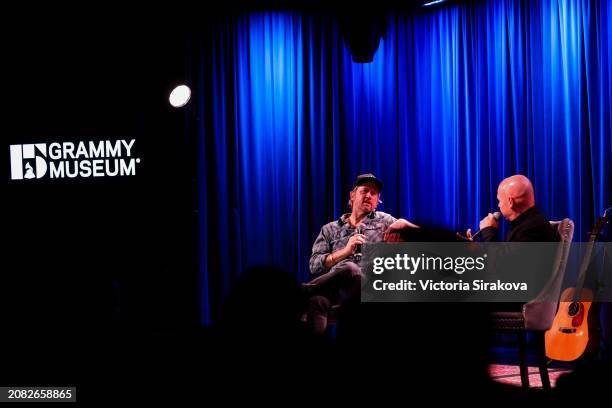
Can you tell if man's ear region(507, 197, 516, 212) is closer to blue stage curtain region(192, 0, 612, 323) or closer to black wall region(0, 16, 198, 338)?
blue stage curtain region(192, 0, 612, 323)

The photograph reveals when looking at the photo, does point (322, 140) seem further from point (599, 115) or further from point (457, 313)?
point (457, 313)

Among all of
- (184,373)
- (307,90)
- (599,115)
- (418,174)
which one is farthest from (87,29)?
(184,373)

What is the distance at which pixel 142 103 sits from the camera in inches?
233

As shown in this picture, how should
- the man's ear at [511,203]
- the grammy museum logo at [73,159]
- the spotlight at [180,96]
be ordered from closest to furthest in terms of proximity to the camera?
1. the man's ear at [511,203]
2. the spotlight at [180,96]
3. the grammy museum logo at [73,159]

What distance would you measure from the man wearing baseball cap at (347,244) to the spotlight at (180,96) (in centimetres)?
155

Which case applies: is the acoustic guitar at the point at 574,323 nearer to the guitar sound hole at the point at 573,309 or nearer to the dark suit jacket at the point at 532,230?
the guitar sound hole at the point at 573,309

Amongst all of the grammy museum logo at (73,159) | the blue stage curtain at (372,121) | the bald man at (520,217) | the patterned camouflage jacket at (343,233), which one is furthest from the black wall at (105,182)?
the bald man at (520,217)

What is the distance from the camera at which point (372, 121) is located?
19.4 ft

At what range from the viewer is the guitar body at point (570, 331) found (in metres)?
4.22

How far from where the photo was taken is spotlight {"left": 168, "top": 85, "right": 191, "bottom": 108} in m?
5.46

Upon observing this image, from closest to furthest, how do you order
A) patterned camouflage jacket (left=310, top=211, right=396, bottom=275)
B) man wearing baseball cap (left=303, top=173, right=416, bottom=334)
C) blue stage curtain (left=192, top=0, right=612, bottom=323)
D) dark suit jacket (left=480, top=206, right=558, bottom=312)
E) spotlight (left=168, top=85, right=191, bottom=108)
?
dark suit jacket (left=480, top=206, right=558, bottom=312) → man wearing baseball cap (left=303, top=173, right=416, bottom=334) → patterned camouflage jacket (left=310, top=211, right=396, bottom=275) → blue stage curtain (left=192, top=0, right=612, bottom=323) → spotlight (left=168, top=85, right=191, bottom=108)

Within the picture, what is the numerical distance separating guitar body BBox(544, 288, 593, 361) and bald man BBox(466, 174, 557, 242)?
0.64 m

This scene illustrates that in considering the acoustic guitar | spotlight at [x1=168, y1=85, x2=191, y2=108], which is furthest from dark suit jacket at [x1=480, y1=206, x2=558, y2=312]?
spotlight at [x1=168, y1=85, x2=191, y2=108]

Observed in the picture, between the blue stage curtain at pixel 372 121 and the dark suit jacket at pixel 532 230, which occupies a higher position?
the blue stage curtain at pixel 372 121
